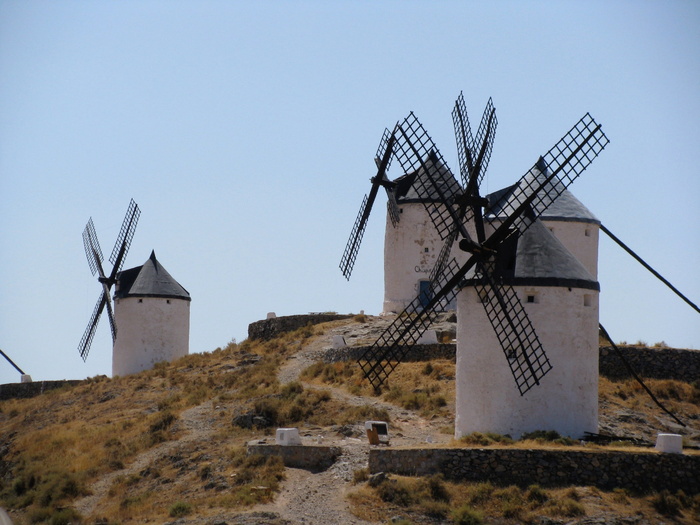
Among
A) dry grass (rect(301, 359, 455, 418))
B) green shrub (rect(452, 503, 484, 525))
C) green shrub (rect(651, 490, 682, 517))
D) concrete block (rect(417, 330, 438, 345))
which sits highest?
concrete block (rect(417, 330, 438, 345))

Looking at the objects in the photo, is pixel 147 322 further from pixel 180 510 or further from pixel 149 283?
pixel 180 510

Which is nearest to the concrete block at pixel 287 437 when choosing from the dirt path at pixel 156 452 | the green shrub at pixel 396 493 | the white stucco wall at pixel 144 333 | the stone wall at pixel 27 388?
the green shrub at pixel 396 493

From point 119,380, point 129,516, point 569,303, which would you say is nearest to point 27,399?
point 119,380

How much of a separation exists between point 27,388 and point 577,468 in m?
28.9

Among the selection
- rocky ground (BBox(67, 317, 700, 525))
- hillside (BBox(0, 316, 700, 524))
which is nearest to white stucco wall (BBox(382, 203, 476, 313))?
hillside (BBox(0, 316, 700, 524))

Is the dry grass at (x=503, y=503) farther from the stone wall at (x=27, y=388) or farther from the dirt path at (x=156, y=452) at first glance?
the stone wall at (x=27, y=388)

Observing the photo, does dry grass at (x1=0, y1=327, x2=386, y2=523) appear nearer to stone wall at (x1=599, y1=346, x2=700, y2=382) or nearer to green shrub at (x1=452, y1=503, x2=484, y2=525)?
green shrub at (x1=452, y1=503, x2=484, y2=525)

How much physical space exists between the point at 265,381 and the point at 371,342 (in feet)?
11.7

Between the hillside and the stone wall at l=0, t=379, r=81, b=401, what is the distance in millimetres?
3866

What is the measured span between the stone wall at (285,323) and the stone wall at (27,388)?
316 inches

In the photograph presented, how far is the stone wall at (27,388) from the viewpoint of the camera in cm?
4394

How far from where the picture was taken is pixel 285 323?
4038cm

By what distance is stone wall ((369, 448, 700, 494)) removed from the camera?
2123 cm

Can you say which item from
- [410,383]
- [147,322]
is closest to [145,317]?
[147,322]
